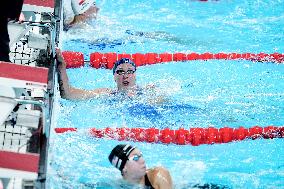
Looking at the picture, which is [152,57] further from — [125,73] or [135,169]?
[135,169]

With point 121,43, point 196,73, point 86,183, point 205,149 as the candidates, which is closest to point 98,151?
point 86,183

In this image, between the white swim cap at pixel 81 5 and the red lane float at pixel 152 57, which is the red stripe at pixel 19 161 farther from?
the white swim cap at pixel 81 5

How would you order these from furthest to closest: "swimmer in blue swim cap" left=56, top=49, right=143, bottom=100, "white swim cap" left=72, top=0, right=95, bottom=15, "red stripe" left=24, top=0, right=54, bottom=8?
"white swim cap" left=72, top=0, right=95, bottom=15 < "swimmer in blue swim cap" left=56, top=49, right=143, bottom=100 < "red stripe" left=24, top=0, right=54, bottom=8

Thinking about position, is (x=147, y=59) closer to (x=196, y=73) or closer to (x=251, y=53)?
(x=196, y=73)

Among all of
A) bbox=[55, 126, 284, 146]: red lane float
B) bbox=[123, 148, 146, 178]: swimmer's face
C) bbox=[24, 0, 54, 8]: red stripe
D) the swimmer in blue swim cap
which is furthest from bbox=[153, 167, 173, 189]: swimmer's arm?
bbox=[24, 0, 54, 8]: red stripe

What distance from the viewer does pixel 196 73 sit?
637 centimetres

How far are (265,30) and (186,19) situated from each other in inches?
45.8

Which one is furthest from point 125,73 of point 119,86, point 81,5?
point 81,5

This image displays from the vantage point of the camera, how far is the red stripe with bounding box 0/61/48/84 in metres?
3.57

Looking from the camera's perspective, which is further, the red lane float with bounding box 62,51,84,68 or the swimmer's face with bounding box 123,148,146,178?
the red lane float with bounding box 62,51,84,68

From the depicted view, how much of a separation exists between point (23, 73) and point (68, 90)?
1.62 meters

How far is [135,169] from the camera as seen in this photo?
3.82m

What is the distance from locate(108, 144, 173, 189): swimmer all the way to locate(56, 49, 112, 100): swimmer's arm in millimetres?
1324

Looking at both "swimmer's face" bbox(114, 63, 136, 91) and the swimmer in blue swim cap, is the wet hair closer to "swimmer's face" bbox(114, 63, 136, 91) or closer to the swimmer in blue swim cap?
the swimmer in blue swim cap
